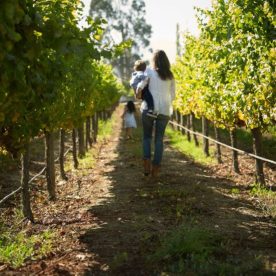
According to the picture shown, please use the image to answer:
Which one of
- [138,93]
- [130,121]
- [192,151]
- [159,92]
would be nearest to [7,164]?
[138,93]

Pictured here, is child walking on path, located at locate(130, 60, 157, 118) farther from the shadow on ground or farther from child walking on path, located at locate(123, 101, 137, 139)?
child walking on path, located at locate(123, 101, 137, 139)

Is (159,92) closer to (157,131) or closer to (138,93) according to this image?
(138,93)

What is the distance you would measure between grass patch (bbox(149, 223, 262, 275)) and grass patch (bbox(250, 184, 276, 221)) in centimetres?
176

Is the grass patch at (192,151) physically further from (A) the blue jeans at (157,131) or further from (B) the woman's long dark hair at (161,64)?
(B) the woman's long dark hair at (161,64)

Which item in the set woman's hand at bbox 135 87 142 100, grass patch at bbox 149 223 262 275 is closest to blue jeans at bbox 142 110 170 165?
woman's hand at bbox 135 87 142 100

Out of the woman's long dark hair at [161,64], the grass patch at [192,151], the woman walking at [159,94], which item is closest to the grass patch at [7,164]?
the woman walking at [159,94]

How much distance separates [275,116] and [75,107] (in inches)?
170

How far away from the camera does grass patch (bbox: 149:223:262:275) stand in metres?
3.95

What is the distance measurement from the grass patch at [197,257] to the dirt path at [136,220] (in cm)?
9

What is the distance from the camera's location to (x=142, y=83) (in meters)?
8.48

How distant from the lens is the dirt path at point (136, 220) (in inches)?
170

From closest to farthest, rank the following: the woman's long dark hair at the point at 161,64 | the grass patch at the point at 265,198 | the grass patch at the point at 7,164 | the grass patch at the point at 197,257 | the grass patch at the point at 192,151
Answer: the grass patch at the point at 197,257
the grass patch at the point at 265,198
the woman's long dark hair at the point at 161,64
the grass patch at the point at 7,164
the grass patch at the point at 192,151

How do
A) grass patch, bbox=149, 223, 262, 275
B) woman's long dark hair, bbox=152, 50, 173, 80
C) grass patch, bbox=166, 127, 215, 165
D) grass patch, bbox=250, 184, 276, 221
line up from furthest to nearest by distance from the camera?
grass patch, bbox=166, 127, 215, 165
woman's long dark hair, bbox=152, 50, 173, 80
grass patch, bbox=250, 184, 276, 221
grass patch, bbox=149, 223, 262, 275

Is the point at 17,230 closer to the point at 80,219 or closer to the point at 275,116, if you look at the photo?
the point at 80,219
